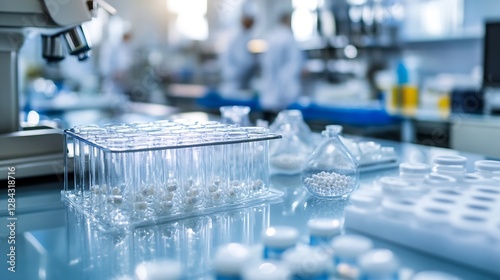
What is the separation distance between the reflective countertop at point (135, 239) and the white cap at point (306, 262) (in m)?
0.09

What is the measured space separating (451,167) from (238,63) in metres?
4.04

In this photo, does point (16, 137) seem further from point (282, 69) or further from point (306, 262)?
point (282, 69)

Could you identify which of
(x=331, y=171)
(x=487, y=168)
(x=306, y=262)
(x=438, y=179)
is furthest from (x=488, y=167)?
(x=306, y=262)

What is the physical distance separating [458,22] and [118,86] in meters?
3.47

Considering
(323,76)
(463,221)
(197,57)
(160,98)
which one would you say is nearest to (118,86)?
(160,98)

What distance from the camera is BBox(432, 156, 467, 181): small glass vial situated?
79cm

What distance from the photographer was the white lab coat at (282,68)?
12.8ft

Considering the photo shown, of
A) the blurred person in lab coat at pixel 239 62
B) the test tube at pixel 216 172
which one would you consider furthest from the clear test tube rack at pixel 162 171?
the blurred person in lab coat at pixel 239 62

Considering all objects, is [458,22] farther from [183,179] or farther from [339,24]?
[183,179]

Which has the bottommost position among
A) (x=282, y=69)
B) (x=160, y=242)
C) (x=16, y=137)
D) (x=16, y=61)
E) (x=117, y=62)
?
(x=160, y=242)

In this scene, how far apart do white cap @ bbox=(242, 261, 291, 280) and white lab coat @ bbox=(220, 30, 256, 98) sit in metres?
4.18

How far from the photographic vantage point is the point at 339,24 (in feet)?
13.4

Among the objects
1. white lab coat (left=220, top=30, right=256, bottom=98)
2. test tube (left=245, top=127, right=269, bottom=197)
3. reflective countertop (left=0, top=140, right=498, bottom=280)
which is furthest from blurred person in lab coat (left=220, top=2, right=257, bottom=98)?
reflective countertop (left=0, top=140, right=498, bottom=280)

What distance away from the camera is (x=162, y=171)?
0.76 m
